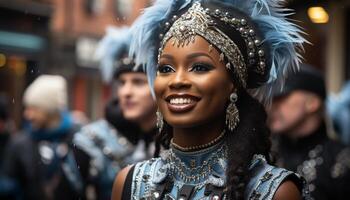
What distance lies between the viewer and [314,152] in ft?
14.3

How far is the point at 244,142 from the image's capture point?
2295 mm

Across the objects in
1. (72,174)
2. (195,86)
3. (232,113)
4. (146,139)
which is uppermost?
(195,86)

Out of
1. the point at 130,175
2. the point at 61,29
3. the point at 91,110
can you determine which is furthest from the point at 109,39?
the point at 61,29

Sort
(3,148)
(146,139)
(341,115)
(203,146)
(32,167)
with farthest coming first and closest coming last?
(3,148) → (341,115) → (32,167) → (146,139) → (203,146)

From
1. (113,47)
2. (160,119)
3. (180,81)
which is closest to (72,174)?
(113,47)

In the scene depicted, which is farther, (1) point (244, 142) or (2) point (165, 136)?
(2) point (165, 136)

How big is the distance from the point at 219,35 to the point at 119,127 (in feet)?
7.49

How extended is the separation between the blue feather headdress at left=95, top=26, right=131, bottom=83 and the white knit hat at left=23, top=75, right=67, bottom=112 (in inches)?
51.5

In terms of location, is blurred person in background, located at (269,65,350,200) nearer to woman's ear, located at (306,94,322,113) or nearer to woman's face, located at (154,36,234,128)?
woman's ear, located at (306,94,322,113)

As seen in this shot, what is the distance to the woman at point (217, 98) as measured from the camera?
2227 mm

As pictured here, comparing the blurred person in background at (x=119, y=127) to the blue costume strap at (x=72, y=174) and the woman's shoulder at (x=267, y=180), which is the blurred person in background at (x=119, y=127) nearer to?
the blue costume strap at (x=72, y=174)

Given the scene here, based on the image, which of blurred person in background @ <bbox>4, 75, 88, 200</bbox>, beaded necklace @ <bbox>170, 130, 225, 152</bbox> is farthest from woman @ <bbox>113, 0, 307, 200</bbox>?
blurred person in background @ <bbox>4, 75, 88, 200</bbox>

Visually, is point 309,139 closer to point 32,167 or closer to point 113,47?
point 113,47

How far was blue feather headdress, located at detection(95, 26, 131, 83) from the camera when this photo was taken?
4.32 m
